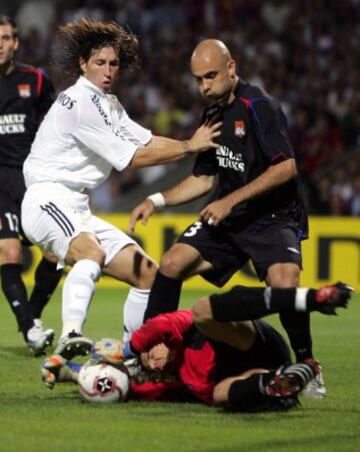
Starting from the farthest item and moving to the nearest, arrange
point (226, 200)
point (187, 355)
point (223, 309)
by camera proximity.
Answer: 1. point (226, 200)
2. point (187, 355)
3. point (223, 309)

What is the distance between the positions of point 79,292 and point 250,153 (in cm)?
129

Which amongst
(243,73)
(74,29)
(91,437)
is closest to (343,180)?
(243,73)

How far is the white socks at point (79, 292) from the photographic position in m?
6.60

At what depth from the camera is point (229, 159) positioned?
23.1ft

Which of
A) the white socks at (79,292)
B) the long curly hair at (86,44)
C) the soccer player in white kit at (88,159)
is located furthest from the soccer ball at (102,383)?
the long curly hair at (86,44)

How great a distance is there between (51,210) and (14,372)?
3.76 feet

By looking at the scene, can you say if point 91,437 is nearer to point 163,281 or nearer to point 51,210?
point 163,281

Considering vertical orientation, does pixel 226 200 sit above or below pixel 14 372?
above

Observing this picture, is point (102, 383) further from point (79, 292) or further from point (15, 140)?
point (15, 140)

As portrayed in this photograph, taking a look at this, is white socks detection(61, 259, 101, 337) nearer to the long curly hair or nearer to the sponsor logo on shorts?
the sponsor logo on shorts

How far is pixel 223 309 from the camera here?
5.76 meters

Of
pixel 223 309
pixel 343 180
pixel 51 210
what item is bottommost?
pixel 223 309

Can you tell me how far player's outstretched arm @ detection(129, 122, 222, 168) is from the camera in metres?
7.03

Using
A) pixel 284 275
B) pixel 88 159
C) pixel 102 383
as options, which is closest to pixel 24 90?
pixel 88 159
